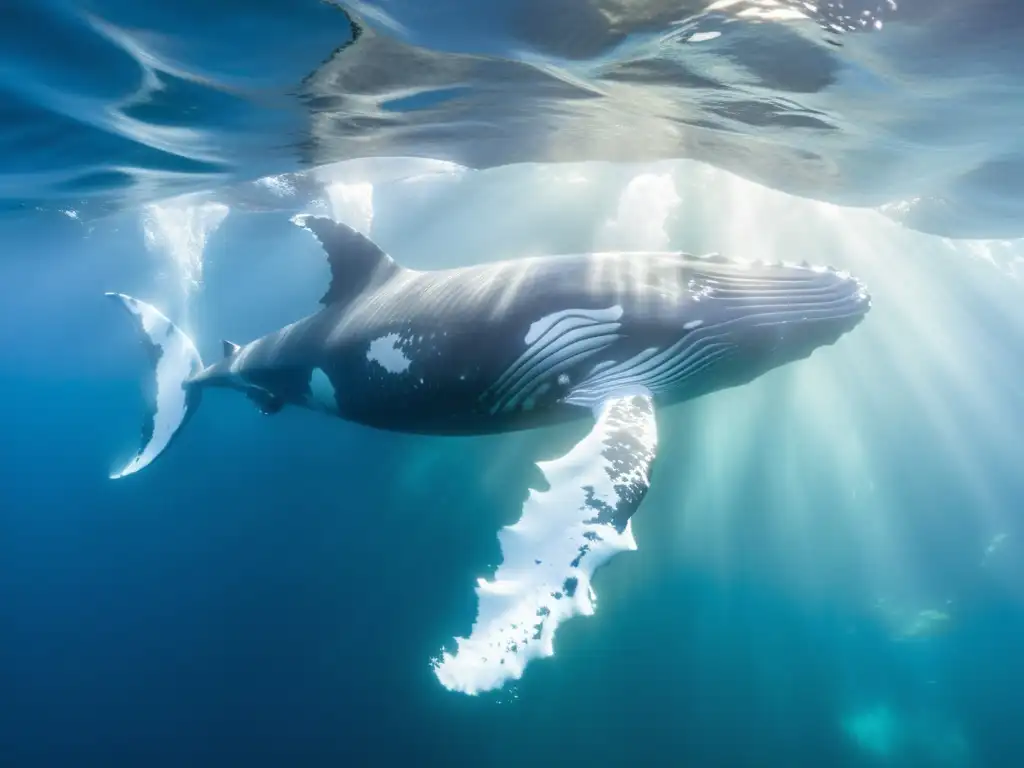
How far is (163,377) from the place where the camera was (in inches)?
496

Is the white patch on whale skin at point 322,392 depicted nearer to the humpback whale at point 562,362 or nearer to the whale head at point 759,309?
the humpback whale at point 562,362

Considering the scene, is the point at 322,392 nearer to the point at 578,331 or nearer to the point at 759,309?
the point at 578,331

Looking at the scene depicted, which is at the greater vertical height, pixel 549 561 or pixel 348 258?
pixel 348 258

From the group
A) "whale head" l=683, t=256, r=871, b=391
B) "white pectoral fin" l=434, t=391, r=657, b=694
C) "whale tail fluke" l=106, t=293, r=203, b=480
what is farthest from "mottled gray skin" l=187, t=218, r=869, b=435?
"whale tail fluke" l=106, t=293, r=203, b=480

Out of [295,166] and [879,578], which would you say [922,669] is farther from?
[295,166]

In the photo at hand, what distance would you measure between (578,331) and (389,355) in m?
2.16

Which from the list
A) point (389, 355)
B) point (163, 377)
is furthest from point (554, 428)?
point (389, 355)

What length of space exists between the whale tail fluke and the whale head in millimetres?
9883

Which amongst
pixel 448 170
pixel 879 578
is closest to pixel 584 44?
pixel 448 170

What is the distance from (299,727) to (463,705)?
15.9 ft

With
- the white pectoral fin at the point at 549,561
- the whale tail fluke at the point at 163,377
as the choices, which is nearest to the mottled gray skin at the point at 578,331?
the white pectoral fin at the point at 549,561

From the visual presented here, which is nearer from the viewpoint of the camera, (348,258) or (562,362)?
(562,362)

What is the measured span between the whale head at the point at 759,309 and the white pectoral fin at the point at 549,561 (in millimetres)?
1514

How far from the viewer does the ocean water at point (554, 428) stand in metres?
8.88
